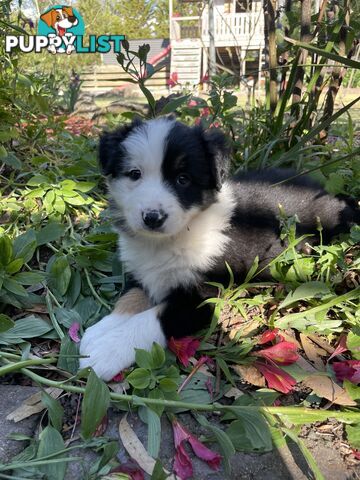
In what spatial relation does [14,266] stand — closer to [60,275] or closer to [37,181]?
[60,275]

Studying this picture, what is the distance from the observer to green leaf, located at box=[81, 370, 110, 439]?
1363 millimetres

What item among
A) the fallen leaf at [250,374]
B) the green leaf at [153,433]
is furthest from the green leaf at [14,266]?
the fallen leaf at [250,374]

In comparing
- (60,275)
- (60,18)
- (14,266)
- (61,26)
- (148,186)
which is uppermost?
(60,18)

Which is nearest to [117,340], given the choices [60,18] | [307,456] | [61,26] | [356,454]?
[307,456]

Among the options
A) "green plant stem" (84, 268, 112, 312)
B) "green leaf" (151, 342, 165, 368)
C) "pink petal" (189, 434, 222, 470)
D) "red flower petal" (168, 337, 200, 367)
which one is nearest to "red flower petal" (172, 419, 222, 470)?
"pink petal" (189, 434, 222, 470)

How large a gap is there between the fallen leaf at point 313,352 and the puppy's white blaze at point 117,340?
634 mm

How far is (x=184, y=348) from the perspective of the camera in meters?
1.91

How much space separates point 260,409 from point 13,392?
960 millimetres

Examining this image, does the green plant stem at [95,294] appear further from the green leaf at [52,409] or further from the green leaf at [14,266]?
the green leaf at [52,409]

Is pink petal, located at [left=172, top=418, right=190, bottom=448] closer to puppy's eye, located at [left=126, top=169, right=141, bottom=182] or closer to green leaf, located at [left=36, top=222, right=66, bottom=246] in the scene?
puppy's eye, located at [left=126, top=169, right=141, bottom=182]

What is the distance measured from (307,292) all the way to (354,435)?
2.22ft

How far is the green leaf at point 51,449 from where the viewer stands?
4.42 ft

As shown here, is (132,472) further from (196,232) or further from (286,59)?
(286,59)

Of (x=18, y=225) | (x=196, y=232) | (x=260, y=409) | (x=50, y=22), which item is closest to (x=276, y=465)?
(x=260, y=409)
